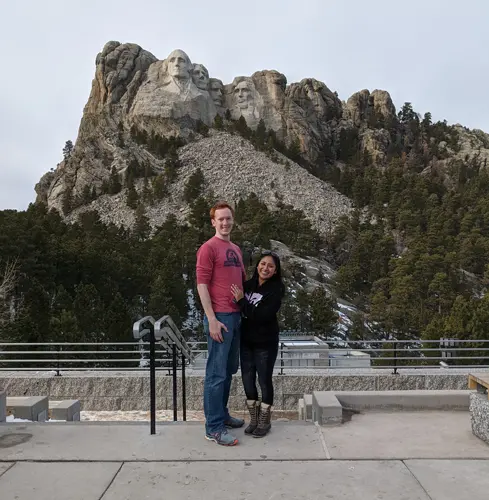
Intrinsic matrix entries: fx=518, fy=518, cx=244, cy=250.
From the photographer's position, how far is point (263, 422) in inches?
165

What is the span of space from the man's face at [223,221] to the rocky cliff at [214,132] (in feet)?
187

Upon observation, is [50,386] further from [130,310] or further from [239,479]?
[130,310]

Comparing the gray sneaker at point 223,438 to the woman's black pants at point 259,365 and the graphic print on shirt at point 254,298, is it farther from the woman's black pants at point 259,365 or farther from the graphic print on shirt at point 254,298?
the graphic print on shirt at point 254,298

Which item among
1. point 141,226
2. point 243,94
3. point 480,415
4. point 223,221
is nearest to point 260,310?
point 223,221

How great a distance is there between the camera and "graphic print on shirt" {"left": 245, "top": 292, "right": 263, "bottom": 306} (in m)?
4.16

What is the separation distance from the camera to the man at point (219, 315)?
3986mm

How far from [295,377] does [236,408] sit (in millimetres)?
1374

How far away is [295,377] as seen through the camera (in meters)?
10.8

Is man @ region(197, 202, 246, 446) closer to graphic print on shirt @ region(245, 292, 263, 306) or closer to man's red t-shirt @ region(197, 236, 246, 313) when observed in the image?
man's red t-shirt @ region(197, 236, 246, 313)

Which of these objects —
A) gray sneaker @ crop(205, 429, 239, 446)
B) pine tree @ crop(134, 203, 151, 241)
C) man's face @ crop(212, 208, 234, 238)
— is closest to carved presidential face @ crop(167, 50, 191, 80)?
pine tree @ crop(134, 203, 151, 241)

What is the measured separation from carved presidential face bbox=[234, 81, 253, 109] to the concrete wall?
275 feet

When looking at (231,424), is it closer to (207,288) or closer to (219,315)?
(219,315)

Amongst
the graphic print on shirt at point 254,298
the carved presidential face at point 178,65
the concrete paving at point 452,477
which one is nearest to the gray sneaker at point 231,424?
the graphic print on shirt at point 254,298

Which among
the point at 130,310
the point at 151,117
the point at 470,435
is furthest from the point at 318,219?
the point at 470,435
